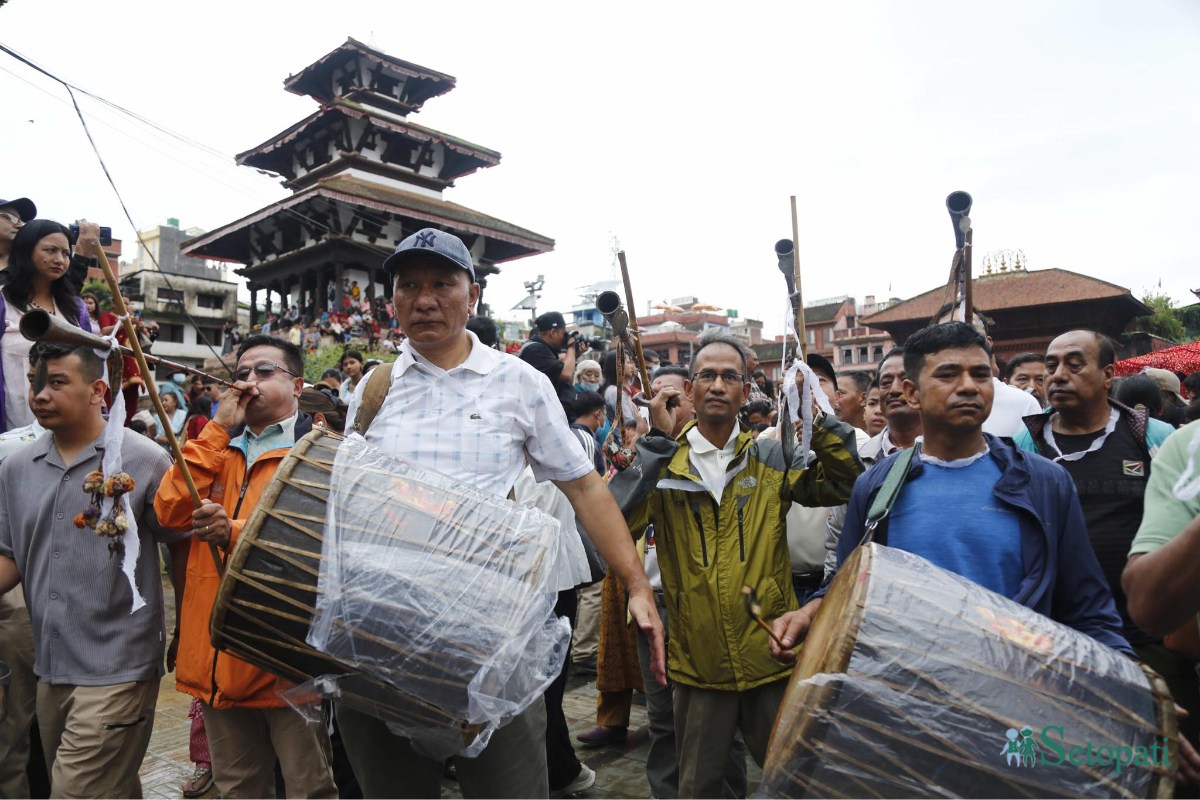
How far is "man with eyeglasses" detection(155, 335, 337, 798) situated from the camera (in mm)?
2848

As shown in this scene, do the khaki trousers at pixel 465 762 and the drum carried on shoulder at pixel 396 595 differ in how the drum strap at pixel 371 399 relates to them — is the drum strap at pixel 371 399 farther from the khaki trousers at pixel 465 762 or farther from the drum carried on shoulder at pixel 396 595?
the khaki trousers at pixel 465 762

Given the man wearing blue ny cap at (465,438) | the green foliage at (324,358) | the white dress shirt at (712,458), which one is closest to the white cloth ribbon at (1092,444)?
the white dress shirt at (712,458)

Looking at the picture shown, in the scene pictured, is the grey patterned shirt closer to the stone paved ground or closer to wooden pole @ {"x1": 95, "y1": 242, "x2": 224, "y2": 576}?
wooden pole @ {"x1": 95, "y1": 242, "x2": 224, "y2": 576}

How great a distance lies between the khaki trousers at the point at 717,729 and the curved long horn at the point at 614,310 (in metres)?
1.49

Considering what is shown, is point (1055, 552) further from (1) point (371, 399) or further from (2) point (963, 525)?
(1) point (371, 399)

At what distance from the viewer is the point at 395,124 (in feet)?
81.2

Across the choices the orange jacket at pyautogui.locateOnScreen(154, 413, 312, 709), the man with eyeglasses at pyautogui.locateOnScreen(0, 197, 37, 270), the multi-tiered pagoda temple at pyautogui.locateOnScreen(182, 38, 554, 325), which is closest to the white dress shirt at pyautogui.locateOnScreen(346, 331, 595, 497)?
the orange jacket at pyautogui.locateOnScreen(154, 413, 312, 709)

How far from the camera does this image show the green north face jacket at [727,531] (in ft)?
9.76

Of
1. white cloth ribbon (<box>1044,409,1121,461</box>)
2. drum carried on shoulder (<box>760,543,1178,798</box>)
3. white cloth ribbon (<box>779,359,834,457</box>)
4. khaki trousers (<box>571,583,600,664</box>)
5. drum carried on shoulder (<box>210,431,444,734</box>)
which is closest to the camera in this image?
drum carried on shoulder (<box>760,543,1178,798</box>)

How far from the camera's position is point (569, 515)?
13.9 ft

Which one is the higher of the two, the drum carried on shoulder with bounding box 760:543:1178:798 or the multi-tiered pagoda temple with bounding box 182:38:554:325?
the multi-tiered pagoda temple with bounding box 182:38:554:325

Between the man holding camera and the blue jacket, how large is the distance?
3528 millimetres

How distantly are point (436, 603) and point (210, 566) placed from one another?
5.30 ft

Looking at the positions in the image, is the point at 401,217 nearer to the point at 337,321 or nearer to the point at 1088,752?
the point at 337,321
